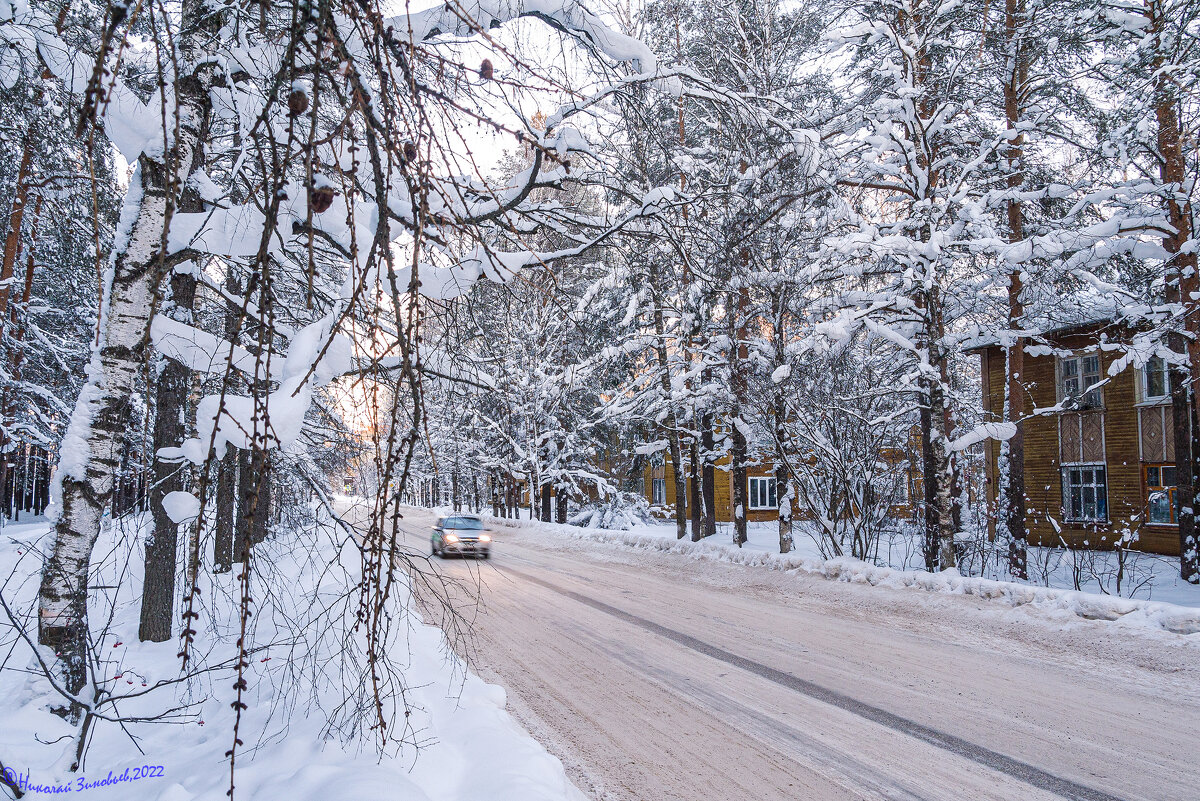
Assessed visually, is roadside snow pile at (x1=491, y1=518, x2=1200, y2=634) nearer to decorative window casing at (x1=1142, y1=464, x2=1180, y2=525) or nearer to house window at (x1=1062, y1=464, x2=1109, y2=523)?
decorative window casing at (x1=1142, y1=464, x2=1180, y2=525)

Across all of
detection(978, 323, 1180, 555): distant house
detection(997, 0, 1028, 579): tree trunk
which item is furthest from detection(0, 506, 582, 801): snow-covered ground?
detection(978, 323, 1180, 555): distant house

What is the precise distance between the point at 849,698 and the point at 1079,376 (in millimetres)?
19470

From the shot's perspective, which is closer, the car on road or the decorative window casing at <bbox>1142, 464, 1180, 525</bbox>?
the decorative window casing at <bbox>1142, 464, 1180, 525</bbox>

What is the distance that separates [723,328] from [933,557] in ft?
23.3

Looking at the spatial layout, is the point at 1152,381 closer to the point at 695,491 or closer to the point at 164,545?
the point at 695,491

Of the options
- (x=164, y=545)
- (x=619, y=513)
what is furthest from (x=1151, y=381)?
(x=164, y=545)

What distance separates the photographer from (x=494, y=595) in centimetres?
1195

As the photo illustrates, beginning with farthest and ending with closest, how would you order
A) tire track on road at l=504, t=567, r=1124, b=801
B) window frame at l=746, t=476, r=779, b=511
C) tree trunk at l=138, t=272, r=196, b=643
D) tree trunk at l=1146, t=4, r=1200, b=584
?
window frame at l=746, t=476, r=779, b=511 → tree trunk at l=1146, t=4, r=1200, b=584 → tree trunk at l=138, t=272, r=196, b=643 → tire track on road at l=504, t=567, r=1124, b=801

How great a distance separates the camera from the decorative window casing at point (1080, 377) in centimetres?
1992

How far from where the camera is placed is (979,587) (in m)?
9.91

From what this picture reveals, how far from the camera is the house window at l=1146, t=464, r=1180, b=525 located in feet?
58.0

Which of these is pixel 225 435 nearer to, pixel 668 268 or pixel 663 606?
pixel 668 268

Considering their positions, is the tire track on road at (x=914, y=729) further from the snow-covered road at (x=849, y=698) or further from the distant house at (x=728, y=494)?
the distant house at (x=728, y=494)

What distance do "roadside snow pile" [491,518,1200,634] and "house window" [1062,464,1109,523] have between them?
1151 centimetres
